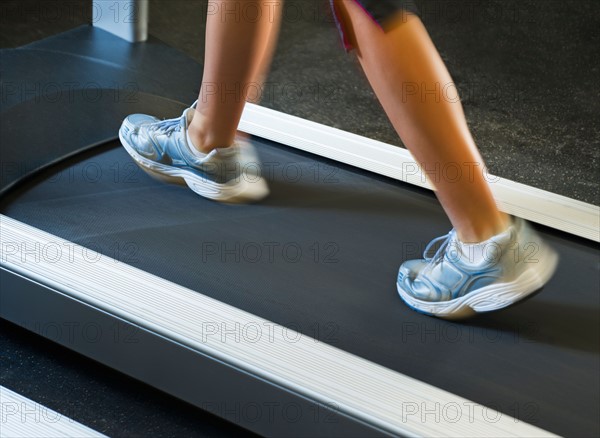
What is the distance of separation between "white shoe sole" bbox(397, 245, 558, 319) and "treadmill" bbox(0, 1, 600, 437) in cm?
2

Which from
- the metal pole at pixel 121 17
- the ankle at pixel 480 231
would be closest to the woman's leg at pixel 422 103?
the ankle at pixel 480 231

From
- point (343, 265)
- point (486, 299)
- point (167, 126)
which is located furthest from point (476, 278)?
point (167, 126)

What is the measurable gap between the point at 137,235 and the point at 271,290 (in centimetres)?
24

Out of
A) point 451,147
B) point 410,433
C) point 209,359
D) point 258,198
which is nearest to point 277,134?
point 258,198

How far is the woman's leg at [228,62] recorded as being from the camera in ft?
4.44

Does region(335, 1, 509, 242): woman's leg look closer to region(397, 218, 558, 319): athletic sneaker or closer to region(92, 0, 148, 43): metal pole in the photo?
region(397, 218, 558, 319): athletic sneaker

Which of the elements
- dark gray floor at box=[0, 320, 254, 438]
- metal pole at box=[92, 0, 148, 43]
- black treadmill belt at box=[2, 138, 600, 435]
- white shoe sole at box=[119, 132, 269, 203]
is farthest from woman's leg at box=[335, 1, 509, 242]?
metal pole at box=[92, 0, 148, 43]

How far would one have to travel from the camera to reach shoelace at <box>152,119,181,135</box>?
5.05 feet

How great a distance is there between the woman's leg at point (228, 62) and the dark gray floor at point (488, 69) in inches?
24.1

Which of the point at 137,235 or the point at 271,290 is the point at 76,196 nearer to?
the point at 137,235

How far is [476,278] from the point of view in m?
1.28

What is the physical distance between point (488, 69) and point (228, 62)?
139 cm

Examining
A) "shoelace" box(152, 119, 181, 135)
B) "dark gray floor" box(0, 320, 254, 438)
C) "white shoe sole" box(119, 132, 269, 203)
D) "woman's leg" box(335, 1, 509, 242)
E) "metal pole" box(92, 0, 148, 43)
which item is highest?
"woman's leg" box(335, 1, 509, 242)

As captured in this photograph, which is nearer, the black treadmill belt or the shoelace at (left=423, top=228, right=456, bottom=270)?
the black treadmill belt
